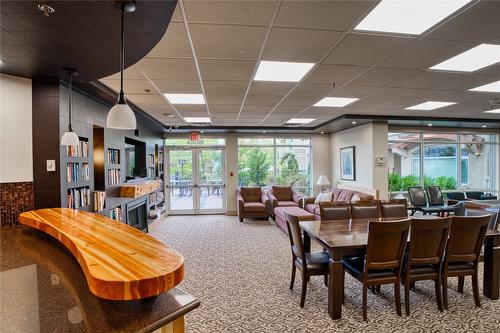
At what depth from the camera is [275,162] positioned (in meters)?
8.32

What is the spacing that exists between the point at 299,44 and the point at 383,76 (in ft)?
5.17

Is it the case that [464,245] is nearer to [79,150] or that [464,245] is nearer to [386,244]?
[386,244]

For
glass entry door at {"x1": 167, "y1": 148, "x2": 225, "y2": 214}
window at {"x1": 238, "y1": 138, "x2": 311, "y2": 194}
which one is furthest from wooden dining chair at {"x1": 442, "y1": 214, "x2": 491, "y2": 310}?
glass entry door at {"x1": 167, "y1": 148, "x2": 225, "y2": 214}

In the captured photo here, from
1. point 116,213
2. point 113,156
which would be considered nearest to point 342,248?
point 116,213

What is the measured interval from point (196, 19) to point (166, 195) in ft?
22.0

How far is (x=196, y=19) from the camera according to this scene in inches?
79.3

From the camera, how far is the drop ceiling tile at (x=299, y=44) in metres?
2.25

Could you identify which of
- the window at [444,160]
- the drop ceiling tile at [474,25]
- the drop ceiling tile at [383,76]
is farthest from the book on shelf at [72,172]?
the window at [444,160]

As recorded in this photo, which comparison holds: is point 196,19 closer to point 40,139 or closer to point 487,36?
point 40,139

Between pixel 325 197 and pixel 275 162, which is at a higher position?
pixel 275 162

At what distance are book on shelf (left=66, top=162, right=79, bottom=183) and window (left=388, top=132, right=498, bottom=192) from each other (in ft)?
23.1

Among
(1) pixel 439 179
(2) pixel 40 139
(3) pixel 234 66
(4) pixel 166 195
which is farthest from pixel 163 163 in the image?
(1) pixel 439 179

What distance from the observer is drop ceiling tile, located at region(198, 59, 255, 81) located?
2.85 metres

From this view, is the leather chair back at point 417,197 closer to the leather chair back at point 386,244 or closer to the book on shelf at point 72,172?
the leather chair back at point 386,244
